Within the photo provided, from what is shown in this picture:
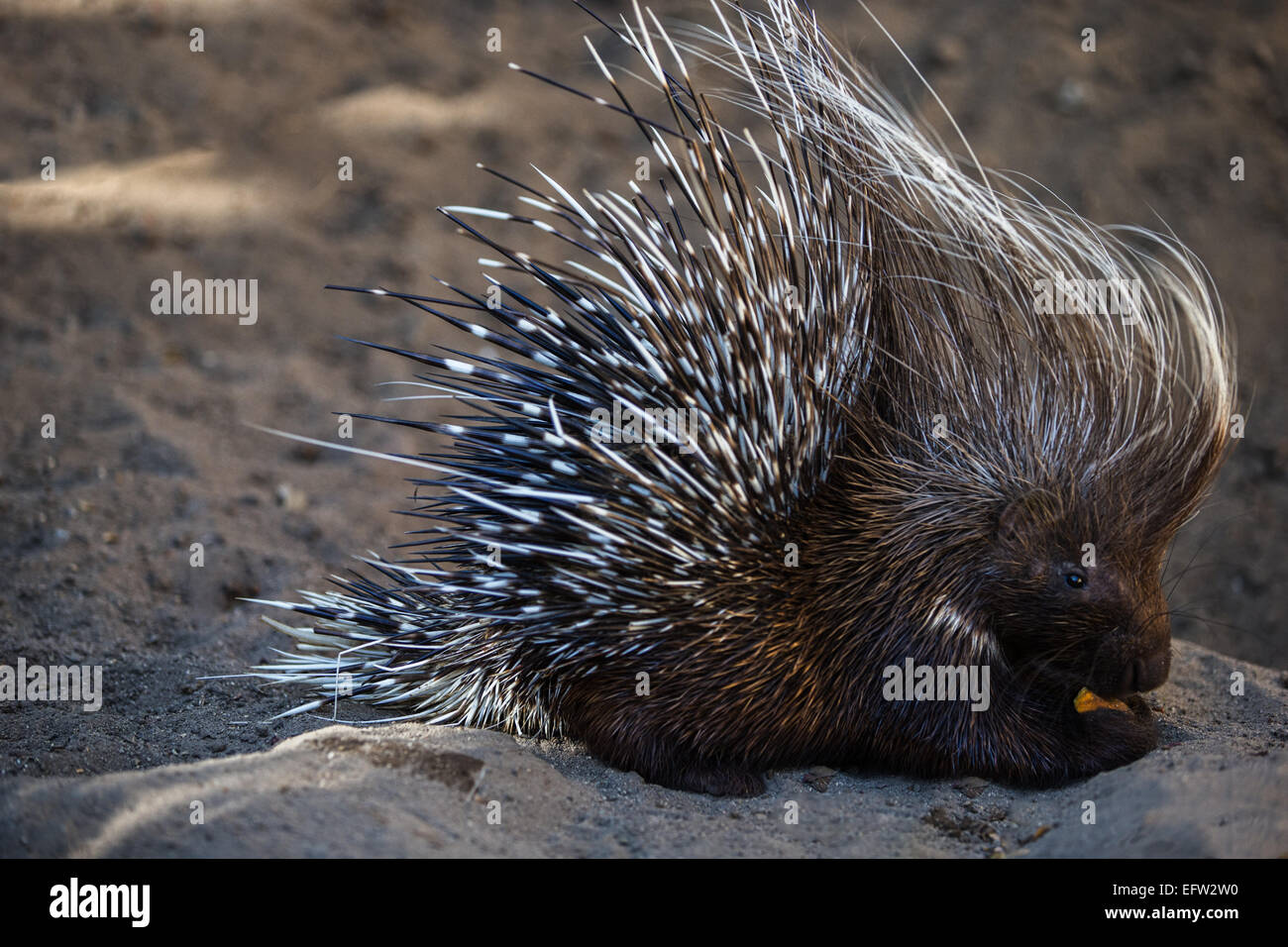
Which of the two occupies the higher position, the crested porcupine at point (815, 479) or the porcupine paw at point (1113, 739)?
the crested porcupine at point (815, 479)

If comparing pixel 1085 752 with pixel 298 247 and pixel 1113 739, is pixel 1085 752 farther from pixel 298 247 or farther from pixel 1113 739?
pixel 298 247

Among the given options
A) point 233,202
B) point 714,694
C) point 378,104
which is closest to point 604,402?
point 714,694

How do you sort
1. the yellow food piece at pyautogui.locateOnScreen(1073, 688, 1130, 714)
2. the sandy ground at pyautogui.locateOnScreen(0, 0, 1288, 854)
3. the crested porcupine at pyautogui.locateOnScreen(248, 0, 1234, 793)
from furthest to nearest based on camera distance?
the sandy ground at pyautogui.locateOnScreen(0, 0, 1288, 854) < the yellow food piece at pyautogui.locateOnScreen(1073, 688, 1130, 714) < the crested porcupine at pyautogui.locateOnScreen(248, 0, 1234, 793)

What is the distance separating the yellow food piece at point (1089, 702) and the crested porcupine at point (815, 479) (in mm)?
19

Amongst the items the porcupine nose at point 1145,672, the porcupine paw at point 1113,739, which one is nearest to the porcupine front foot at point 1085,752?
the porcupine paw at point 1113,739

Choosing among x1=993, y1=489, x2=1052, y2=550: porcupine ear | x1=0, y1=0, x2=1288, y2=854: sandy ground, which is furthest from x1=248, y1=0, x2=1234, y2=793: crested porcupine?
x1=0, y1=0, x2=1288, y2=854: sandy ground

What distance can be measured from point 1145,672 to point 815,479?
46.4 inches

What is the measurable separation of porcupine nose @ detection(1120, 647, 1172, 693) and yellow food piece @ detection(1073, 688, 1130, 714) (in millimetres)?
122

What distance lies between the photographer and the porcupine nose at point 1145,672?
3354 mm

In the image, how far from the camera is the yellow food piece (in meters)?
3.49

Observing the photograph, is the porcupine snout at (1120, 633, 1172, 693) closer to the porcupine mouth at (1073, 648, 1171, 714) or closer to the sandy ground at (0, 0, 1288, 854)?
the porcupine mouth at (1073, 648, 1171, 714)

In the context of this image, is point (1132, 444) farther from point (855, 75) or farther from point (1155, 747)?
point (855, 75)

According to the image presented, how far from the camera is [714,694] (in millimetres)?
3312

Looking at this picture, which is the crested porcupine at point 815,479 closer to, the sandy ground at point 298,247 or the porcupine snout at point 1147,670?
the porcupine snout at point 1147,670
